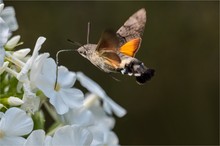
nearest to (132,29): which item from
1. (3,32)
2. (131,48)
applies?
(131,48)

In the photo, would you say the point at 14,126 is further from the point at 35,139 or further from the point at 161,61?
the point at 161,61

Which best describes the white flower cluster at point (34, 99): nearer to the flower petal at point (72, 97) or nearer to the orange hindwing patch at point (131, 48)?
the flower petal at point (72, 97)

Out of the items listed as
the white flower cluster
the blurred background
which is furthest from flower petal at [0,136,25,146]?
the blurred background

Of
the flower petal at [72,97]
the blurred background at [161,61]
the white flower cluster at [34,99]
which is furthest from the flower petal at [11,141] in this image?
the blurred background at [161,61]

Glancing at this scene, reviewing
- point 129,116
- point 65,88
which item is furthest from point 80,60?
point 65,88

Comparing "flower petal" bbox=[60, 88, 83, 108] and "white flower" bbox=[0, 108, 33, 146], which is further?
"flower petal" bbox=[60, 88, 83, 108]

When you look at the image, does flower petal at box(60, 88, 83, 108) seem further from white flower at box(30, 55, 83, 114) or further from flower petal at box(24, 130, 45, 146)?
flower petal at box(24, 130, 45, 146)
